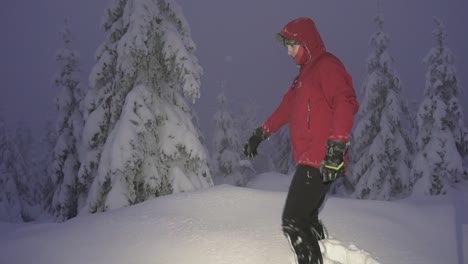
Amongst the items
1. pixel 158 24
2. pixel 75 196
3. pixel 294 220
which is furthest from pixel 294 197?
pixel 75 196

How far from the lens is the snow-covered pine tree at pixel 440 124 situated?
18750 millimetres

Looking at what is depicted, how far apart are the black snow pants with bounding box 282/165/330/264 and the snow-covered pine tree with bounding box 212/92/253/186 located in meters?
27.1

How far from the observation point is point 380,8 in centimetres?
2275

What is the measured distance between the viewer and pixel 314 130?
359 cm

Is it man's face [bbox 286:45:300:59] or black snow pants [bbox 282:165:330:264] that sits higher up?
man's face [bbox 286:45:300:59]

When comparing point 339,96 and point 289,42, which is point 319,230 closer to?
point 339,96

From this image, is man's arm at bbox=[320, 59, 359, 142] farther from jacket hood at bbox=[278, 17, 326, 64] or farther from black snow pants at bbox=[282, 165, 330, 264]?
black snow pants at bbox=[282, 165, 330, 264]

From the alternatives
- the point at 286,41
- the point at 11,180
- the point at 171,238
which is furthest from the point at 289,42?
the point at 11,180

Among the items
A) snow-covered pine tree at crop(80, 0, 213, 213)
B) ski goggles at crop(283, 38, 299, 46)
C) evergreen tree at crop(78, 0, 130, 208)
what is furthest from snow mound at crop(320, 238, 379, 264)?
evergreen tree at crop(78, 0, 130, 208)

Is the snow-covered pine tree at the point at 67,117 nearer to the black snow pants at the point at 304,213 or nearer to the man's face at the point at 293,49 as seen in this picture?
the man's face at the point at 293,49

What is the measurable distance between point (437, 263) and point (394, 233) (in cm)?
91

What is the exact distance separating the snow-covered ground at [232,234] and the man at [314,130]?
0.65 meters

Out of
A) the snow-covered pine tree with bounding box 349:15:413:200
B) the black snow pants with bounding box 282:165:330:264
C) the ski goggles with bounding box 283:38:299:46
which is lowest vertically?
the snow-covered pine tree with bounding box 349:15:413:200

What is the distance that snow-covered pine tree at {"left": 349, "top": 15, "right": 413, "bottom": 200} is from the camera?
21484 mm
